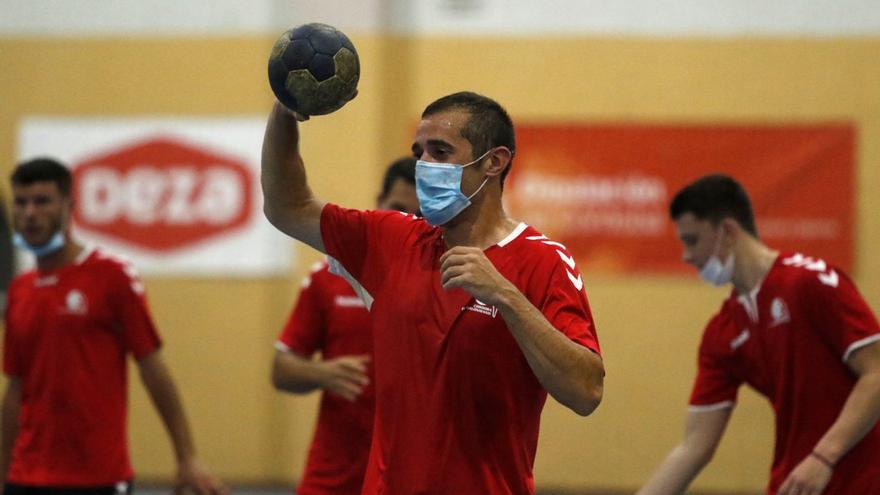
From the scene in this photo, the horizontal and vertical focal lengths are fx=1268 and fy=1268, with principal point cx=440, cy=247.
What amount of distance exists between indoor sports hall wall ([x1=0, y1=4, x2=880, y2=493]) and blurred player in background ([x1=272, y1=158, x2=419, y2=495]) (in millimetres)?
4384

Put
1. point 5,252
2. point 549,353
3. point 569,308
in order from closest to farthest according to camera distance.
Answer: point 549,353, point 569,308, point 5,252

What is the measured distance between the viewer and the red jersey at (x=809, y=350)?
188 inches

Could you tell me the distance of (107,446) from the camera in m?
5.85

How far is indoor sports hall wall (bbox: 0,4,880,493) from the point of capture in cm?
961

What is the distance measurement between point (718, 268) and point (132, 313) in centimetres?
267

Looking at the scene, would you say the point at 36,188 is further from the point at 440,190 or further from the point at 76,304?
the point at 440,190

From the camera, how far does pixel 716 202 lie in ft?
17.2

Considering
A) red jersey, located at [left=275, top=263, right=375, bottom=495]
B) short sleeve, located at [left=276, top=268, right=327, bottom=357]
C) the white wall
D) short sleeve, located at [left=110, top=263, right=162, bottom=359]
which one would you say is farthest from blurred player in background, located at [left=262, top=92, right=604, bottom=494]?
the white wall

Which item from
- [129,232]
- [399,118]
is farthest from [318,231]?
[129,232]

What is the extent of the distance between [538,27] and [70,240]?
480cm

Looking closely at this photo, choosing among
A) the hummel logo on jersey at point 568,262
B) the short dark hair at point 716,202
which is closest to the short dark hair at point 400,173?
the short dark hair at point 716,202

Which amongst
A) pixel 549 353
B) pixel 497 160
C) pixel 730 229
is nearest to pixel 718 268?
pixel 730 229

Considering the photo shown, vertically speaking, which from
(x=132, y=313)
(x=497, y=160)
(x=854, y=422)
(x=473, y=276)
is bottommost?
(x=854, y=422)

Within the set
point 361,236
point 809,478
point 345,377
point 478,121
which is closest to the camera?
point 478,121
